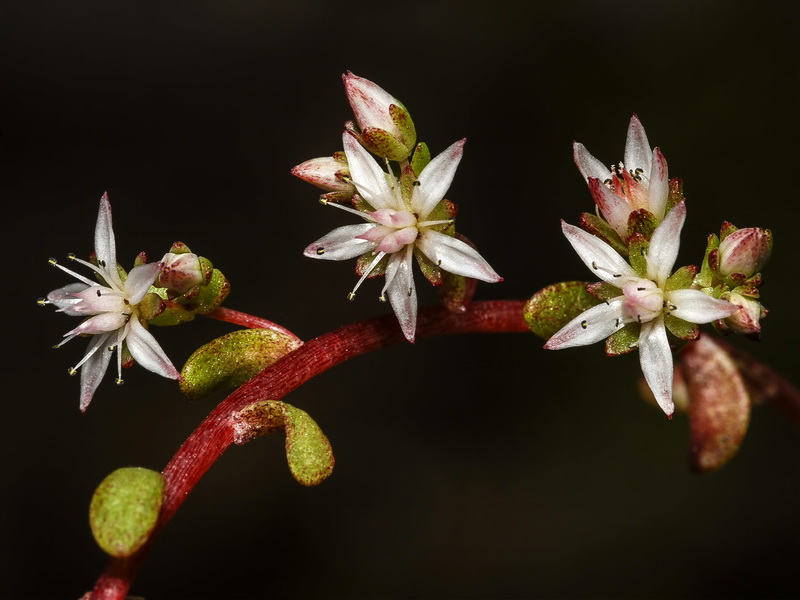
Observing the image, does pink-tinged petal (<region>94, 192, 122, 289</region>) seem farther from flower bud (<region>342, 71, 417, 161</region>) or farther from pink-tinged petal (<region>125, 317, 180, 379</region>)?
flower bud (<region>342, 71, 417, 161</region>)

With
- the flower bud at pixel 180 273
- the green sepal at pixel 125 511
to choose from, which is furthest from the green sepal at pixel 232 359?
the green sepal at pixel 125 511

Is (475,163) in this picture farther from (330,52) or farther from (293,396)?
(293,396)

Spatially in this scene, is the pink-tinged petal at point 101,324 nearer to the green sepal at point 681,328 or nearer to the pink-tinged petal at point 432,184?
the pink-tinged petal at point 432,184

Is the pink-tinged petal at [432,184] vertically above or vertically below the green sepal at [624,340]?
above

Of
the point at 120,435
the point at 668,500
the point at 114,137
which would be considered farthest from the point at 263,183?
the point at 668,500

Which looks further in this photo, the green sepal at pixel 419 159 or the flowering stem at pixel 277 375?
the green sepal at pixel 419 159

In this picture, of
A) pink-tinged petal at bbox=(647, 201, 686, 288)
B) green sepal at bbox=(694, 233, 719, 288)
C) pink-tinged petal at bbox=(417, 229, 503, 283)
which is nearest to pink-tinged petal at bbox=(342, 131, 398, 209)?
pink-tinged petal at bbox=(417, 229, 503, 283)
